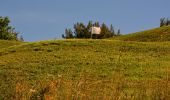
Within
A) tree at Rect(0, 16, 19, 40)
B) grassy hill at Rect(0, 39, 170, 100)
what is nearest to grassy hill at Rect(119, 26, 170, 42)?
grassy hill at Rect(0, 39, 170, 100)

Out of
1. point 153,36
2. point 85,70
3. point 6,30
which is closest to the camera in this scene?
point 85,70

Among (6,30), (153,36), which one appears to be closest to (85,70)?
(153,36)

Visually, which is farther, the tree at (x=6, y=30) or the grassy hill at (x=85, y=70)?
the tree at (x=6, y=30)

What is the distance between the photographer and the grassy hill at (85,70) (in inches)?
426

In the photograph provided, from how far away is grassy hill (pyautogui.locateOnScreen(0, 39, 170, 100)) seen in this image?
10.8m

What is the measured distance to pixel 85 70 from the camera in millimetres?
21188

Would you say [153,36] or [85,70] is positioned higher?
[153,36]

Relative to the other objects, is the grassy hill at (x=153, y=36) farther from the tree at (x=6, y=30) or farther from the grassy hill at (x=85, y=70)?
the tree at (x=6, y=30)

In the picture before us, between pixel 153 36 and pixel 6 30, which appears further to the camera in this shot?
pixel 6 30

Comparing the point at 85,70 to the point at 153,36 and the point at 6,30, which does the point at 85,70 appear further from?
the point at 6,30

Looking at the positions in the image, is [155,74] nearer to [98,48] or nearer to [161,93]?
[98,48]

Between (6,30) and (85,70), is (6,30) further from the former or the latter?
(85,70)

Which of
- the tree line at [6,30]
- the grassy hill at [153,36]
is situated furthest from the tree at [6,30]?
the grassy hill at [153,36]

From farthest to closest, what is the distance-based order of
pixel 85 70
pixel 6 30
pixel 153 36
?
pixel 6 30, pixel 153 36, pixel 85 70
